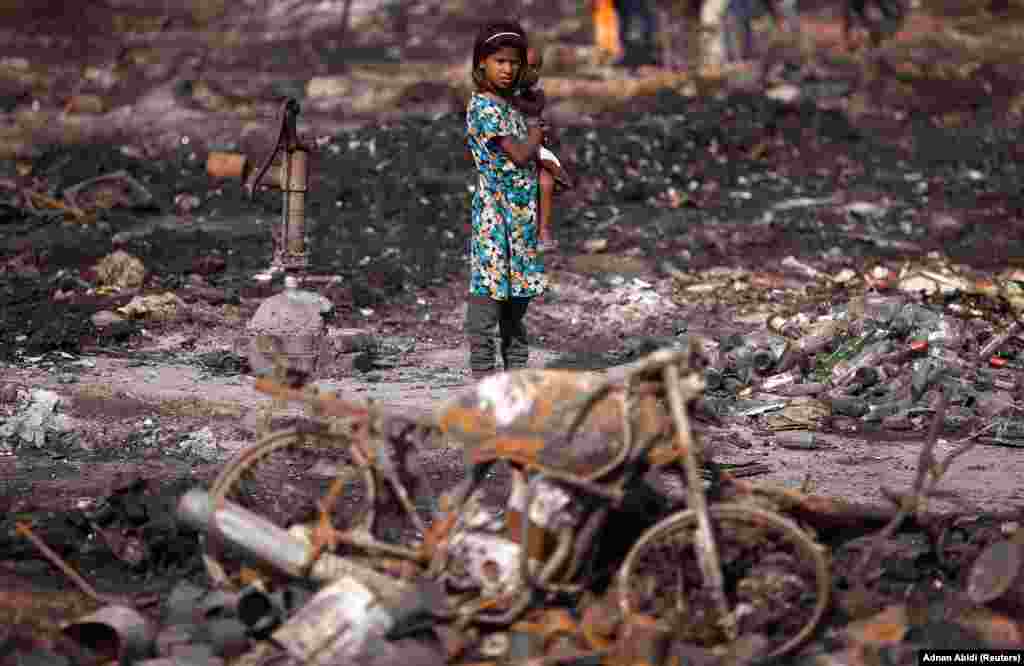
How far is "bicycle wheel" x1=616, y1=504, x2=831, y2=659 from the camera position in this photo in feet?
14.0

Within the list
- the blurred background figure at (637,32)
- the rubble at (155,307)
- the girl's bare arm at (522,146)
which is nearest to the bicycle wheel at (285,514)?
the girl's bare arm at (522,146)

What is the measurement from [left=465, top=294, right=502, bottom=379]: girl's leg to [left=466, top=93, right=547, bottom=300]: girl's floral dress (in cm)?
10

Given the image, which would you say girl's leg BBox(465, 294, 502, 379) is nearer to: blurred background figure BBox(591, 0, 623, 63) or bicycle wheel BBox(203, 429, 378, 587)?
bicycle wheel BBox(203, 429, 378, 587)

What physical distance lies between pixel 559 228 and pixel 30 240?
4096 mm

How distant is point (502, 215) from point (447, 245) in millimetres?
4673

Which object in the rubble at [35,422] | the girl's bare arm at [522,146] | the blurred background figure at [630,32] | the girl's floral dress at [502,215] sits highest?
the blurred background figure at [630,32]

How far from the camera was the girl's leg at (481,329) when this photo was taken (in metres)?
6.76

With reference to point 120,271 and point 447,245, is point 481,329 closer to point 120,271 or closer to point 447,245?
point 120,271

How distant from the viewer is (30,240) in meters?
10.6

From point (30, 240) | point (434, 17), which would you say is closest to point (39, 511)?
point (30, 240)

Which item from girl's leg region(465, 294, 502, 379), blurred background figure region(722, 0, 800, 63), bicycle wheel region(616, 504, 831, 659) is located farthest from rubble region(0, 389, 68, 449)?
blurred background figure region(722, 0, 800, 63)

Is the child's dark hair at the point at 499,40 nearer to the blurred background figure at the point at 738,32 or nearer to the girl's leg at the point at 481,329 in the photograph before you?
the girl's leg at the point at 481,329

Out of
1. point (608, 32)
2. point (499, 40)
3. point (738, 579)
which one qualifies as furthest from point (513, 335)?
point (608, 32)

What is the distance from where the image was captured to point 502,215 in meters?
6.52
